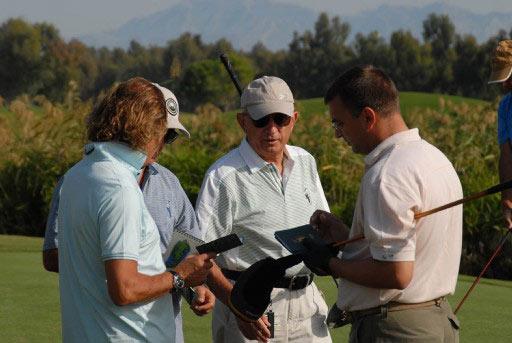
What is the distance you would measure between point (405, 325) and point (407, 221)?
0.38m

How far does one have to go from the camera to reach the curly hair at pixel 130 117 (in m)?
3.64

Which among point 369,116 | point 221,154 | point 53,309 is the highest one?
point 369,116

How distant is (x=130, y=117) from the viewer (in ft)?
12.0

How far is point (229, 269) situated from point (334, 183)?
9152 mm

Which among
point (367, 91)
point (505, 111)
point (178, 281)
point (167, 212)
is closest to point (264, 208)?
point (167, 212)

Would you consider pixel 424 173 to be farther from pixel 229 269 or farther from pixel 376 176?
pixel 229 269

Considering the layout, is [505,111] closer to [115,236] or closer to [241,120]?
[241,120]

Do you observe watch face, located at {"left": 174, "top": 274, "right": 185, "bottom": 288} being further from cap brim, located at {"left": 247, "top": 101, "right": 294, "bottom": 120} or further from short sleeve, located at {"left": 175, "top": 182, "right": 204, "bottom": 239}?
cap brim, located at {"left": 247, "top": 101, "right": 294, "bottom": 120}

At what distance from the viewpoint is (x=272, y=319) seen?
4902 millimetres

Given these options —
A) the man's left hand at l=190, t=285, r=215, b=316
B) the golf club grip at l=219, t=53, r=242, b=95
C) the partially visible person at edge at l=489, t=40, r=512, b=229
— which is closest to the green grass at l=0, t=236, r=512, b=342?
the partially visible person at edge at l=489, t=40, r=512, b=229

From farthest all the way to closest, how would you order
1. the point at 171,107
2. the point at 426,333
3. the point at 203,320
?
the point at 203,320 < the point at 171,107 < the point at 426,333

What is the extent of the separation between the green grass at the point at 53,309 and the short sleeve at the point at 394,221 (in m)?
4.03

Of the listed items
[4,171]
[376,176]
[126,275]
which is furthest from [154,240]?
[4,171]

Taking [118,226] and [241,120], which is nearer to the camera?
[118,226]
